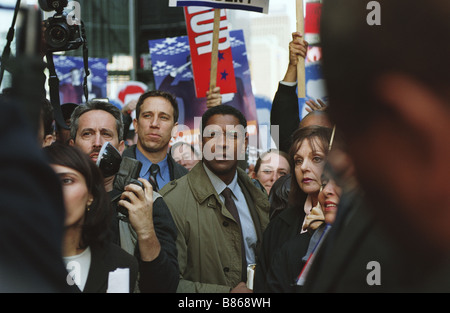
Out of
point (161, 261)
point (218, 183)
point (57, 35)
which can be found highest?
point (57, 35)

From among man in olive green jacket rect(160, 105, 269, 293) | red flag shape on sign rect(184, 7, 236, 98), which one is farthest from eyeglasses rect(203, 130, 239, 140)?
red flag shape on sign rect(184, 7, 236, 98)

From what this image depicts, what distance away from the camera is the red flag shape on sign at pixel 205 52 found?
514 cm

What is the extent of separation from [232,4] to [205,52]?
147 cm

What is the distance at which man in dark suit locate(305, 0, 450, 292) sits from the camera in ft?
2.06

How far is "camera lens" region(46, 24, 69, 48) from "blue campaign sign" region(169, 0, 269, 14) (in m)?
0.97

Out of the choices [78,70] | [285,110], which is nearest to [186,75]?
Result: [78,70]

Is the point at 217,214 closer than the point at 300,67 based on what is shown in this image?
Yes

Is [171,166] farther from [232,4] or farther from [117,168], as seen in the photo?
[117,168]

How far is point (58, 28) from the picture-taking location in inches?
120

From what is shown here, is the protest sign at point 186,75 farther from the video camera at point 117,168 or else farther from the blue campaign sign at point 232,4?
the video camera at point 117,168

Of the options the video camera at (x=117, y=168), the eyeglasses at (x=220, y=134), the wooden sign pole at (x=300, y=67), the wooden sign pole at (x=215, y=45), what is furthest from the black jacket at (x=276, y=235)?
the wooden sign pole at (x=215, y=45)

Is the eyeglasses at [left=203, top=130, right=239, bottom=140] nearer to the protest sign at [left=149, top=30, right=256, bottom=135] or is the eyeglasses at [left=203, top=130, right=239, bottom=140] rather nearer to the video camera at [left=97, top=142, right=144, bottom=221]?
the video camera at [left=97, top=142, right=144, bottom=221]
